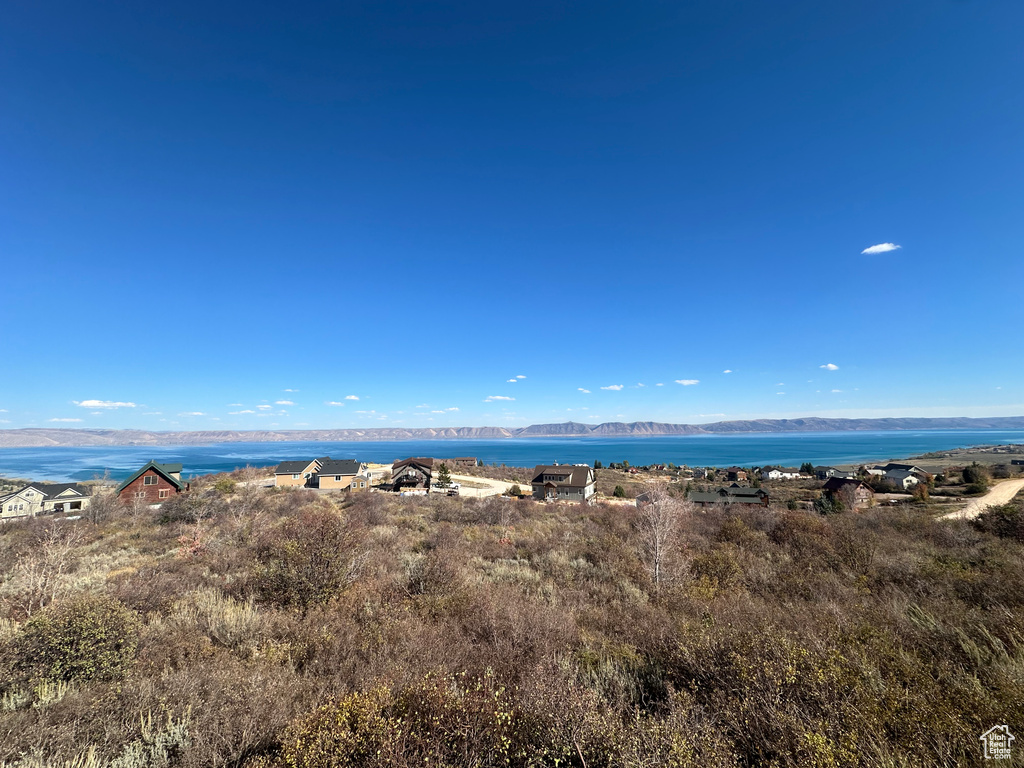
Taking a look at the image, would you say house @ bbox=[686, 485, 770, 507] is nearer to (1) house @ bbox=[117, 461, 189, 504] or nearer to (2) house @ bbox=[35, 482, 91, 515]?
(1) house @ bbox=[117, 461, 189, 504]

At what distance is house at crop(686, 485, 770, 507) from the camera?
142 ft

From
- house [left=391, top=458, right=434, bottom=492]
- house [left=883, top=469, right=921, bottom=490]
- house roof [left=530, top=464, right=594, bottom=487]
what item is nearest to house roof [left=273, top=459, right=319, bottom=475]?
house [left=391, top=458, right=434, bottom=492]

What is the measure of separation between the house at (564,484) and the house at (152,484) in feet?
130

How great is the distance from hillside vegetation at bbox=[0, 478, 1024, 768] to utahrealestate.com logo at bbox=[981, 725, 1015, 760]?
86mm

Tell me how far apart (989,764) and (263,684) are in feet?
24.9

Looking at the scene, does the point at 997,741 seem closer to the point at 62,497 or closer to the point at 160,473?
the point at 160,473

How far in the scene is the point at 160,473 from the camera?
37.5 meters

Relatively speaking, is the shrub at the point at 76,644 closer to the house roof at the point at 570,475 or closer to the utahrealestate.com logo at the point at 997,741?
the utahrealestate.com logo at the point at 997,741

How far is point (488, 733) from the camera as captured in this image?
3645 mm

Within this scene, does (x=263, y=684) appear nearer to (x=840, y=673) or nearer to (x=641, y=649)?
(x=641, y=649)

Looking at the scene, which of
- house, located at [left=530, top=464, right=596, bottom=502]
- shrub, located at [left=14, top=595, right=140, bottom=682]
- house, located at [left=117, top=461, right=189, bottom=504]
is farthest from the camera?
house, located at [left=530, top=464, right=596, bottom=502]

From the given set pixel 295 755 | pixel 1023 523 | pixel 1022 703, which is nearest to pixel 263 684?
pixel 295 755

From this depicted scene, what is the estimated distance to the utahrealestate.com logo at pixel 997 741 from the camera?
325 centimetres

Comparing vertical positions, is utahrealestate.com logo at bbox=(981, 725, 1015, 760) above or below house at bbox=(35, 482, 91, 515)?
above
